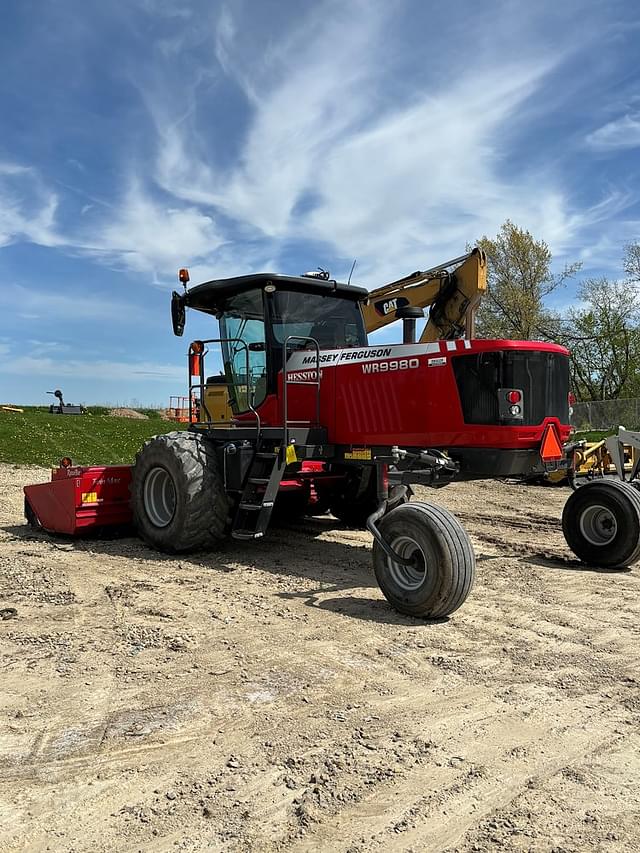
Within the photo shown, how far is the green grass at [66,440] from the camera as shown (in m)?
16.5

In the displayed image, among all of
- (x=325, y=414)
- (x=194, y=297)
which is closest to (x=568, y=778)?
(x=325, y=414)

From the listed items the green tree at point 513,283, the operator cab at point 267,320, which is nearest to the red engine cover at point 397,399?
the operator cab at point 267,320

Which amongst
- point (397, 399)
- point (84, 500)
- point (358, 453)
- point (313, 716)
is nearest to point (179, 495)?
point (84, 500)

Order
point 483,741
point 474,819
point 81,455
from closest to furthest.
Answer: point 474,819 < point 483,741 < point 81,455

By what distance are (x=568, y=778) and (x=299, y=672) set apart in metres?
→ 1.61

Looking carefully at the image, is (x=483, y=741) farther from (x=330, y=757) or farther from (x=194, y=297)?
(x=194, y=297)

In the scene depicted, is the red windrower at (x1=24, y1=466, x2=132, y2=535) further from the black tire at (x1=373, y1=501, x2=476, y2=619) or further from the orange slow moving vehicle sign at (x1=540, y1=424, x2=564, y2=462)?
the orange slow moving vehicle sign at (x1=540, y1=424, x2=564, y2=462)

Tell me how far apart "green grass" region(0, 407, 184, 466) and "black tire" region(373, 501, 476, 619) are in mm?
12132

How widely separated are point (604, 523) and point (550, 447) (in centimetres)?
152

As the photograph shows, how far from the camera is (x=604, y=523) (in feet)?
23.1

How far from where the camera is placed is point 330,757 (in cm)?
312

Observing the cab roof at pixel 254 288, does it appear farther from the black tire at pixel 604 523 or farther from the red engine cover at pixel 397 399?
the black tire at pixel 604 523

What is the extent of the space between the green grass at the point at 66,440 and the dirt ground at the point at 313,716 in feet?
35.3

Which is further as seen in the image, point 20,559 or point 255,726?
point 20,559
